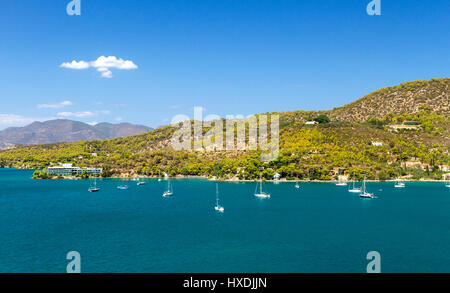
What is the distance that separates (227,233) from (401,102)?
122m

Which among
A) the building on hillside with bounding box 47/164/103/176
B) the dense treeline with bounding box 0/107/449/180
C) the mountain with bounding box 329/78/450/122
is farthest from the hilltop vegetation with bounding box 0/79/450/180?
the building on hillside with bounding box 47/164/103/176

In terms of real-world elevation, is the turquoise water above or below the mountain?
below

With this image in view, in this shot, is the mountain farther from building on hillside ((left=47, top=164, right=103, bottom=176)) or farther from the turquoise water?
building on hillside ((left=47, top=164, right=103, bottom=176))

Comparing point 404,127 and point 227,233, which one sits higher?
point 404,127

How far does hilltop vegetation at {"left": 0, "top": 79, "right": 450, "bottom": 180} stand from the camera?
298 ft

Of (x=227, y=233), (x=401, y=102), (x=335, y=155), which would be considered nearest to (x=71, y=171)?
(x=335, y=155)

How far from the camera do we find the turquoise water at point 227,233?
89.4 ft

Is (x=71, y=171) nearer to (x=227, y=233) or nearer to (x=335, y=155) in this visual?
(x=335, y=155)

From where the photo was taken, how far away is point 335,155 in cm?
9569

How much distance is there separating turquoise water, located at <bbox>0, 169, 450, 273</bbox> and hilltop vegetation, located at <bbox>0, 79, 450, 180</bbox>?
95.9ft

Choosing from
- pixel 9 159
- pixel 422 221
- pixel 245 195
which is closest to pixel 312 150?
pixel 245 195

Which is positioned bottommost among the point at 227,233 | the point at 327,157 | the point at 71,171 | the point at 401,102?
the point at 227,233

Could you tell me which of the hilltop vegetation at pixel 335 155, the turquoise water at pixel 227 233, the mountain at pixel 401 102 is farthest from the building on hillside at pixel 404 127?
the turquoise water at pixel 227 233

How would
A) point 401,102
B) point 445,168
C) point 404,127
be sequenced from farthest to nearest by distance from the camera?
point 401,102
point 404,127
point 445,168
